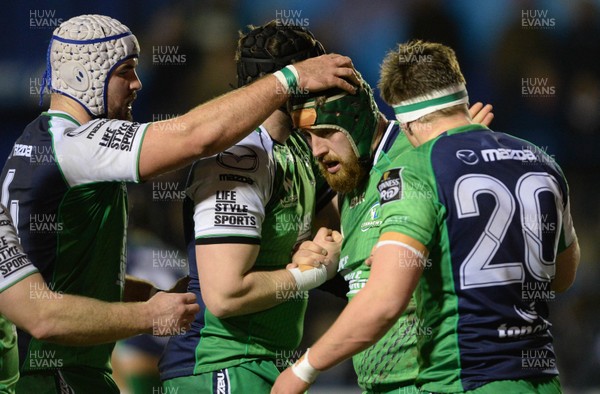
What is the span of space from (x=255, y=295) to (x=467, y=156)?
101cm

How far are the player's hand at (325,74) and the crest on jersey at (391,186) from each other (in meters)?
0.72

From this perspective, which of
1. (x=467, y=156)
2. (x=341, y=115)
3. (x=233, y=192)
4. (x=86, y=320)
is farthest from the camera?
(x=341, y=115)

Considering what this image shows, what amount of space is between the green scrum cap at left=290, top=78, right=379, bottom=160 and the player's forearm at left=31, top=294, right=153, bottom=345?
94 cm

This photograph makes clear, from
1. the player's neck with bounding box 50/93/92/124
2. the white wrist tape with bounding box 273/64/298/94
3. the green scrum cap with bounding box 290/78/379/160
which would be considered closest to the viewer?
the white wrist tape with bounding box 273/64/298/94

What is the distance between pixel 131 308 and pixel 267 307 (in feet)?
1.72

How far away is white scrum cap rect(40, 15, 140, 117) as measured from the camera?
354 cm

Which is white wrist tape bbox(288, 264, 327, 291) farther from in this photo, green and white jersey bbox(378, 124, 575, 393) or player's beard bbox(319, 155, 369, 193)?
green and white jersey bbox(378, 124, 575, 393)

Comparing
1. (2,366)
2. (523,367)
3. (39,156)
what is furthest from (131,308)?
(523,367)

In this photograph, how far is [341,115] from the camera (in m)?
3.42

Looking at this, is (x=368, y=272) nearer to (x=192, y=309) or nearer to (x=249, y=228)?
(x=249, y=228)

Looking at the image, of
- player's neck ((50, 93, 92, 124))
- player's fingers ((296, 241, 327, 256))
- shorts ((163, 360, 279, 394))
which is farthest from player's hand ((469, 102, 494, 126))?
player's neck ((50, 93, 92, 124))

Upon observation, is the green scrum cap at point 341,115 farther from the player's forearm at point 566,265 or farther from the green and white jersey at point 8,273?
the green and white jersey at point 8,273

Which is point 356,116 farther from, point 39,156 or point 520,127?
point 520,127

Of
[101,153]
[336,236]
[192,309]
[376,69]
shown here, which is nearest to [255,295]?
[192,309]
